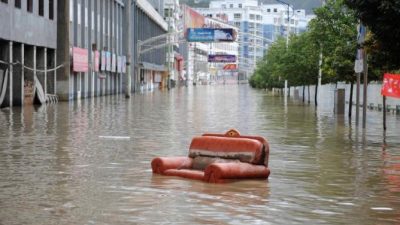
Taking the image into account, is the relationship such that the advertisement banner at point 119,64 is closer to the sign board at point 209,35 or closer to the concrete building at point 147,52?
the concrete building at point 147,52

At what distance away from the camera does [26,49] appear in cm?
5125

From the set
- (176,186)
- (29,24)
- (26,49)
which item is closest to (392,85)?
(176,186)

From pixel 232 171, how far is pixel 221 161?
0.60m

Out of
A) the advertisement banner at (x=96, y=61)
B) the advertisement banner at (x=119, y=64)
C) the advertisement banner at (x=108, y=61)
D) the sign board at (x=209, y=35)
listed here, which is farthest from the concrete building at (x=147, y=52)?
the advertisement banner at (x=96, y=61)

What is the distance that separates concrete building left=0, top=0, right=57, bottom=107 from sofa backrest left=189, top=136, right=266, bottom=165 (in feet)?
105

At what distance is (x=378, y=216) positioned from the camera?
9789 millimetres

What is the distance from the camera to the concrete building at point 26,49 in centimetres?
4531

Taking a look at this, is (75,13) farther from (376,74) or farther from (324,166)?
(324,166)

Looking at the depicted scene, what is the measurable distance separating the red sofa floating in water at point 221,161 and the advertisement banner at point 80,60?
4722cm

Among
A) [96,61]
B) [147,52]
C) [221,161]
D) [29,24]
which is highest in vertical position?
[147,52]

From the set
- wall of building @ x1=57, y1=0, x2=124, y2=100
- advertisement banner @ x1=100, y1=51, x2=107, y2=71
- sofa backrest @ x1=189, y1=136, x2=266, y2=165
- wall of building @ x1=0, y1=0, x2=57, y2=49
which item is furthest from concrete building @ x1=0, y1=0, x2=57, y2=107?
sofa backrest @ x1=189, y1=136, x2=266, y2=165

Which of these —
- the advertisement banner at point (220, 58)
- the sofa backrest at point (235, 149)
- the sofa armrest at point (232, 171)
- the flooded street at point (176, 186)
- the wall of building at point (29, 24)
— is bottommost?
Result: the flooded street at point (176, 186)

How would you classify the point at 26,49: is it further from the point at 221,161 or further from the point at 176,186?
the point at 176,186

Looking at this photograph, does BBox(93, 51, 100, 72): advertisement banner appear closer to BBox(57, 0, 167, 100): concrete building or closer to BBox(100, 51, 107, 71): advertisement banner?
BBox(57, 0, 167, 100): concrete building
